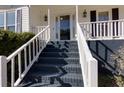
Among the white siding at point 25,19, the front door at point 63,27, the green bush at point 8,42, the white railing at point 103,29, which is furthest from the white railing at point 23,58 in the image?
the front door at point 63,27

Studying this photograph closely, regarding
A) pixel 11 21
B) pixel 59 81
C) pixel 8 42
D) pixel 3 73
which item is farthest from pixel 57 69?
pixel 11 21

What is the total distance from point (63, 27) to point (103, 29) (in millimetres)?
3918

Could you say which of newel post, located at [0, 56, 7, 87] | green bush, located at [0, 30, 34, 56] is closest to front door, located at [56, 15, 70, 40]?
green bush, located at [0, 30, 34, 56]

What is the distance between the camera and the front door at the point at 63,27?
60.2 feet

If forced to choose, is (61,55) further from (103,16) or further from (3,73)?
(103,16)

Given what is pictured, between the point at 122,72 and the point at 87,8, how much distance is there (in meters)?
6.44

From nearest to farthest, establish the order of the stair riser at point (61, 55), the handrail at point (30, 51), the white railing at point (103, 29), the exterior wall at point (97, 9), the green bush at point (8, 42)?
the handrail at point (30, 51)
the green bush at point (8, 42)
the stair riser at point (61, 55)
the white railing at point (103, 29)
the exterior wall at point (97, 9)

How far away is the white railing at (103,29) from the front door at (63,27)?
341 cm

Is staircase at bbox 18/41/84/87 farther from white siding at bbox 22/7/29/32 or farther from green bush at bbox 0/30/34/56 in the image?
white siding at bbox 22/7/29/32

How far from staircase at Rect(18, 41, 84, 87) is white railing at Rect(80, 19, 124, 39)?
1559 millimetres

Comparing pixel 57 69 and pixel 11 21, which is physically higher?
pixel 11 21

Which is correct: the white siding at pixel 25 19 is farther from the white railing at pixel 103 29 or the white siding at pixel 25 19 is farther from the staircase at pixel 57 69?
the white railing at pixel 103 29

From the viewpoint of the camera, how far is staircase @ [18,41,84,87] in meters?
8.82

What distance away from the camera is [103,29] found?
15.2 m
